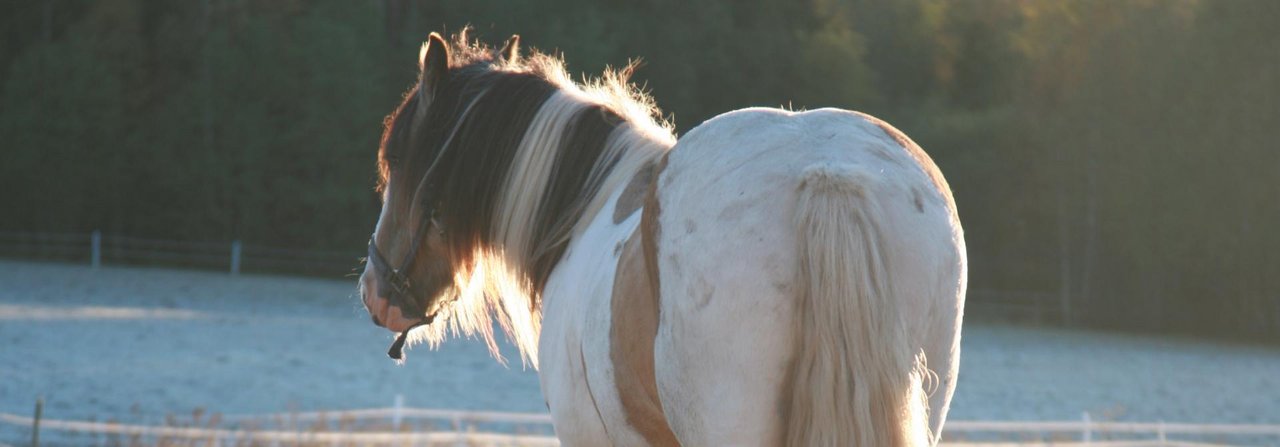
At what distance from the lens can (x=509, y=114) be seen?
3.10 meters

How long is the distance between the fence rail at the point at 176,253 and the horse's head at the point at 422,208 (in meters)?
23.5

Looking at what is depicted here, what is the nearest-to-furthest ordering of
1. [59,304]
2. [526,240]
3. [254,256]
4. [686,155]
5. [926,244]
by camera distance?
[926,244]
[686,155]
[526,240]
[59,304]
[254,256]

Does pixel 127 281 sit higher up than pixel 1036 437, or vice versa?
pixel 1036 437

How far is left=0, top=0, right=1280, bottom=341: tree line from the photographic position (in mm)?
25750

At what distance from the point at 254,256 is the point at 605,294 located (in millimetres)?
25878

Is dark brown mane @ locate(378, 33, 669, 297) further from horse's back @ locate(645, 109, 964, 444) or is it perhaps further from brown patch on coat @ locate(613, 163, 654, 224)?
horse's back @ locate(645, 109, 964, 444)

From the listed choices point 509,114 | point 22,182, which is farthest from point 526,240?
point 22,182

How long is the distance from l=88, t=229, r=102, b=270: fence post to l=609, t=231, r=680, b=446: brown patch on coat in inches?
956

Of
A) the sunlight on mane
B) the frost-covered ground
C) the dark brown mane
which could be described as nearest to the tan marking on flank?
the dark brown mane

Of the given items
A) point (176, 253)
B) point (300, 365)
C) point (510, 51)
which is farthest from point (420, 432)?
point (176, 253)

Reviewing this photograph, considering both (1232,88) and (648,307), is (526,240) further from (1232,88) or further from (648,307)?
(1232,88)

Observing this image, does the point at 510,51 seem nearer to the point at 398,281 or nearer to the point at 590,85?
the point at 590,85

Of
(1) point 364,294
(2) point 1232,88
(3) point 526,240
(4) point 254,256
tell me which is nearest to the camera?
(3) point 526,240

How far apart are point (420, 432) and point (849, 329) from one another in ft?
27.7
